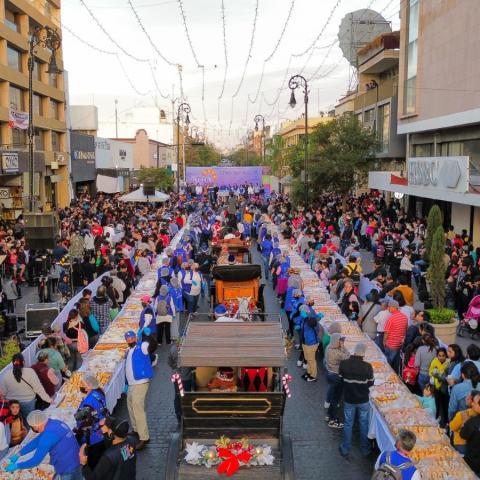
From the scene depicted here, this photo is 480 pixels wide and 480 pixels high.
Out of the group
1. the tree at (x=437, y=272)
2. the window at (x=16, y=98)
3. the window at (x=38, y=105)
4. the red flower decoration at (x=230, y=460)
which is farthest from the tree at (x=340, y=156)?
the red flower decoration at (x=230, y=460)

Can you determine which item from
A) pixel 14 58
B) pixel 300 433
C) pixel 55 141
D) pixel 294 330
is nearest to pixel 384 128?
pixel 55 141

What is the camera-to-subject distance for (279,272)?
17.5 meters

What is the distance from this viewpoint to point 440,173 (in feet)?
80.3

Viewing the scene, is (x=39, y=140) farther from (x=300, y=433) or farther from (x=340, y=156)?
(x=300, y=433)

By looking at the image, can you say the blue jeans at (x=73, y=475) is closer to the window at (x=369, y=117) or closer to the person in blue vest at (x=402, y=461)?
the person in blue vest at (x=402, y=461)

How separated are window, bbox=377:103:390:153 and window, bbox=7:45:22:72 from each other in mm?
23653

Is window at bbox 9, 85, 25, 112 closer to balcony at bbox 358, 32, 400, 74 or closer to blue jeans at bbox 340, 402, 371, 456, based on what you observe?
balcony at bbox 358, 32, 400, 74

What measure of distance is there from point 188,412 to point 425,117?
26678 mm

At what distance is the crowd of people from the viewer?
774 cm

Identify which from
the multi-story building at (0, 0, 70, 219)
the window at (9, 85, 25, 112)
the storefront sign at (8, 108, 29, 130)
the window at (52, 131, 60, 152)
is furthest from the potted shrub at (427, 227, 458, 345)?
the window at (52, 131, 60, 152)

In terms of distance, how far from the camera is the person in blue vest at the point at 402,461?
615cm

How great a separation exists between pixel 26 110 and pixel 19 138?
2857mm

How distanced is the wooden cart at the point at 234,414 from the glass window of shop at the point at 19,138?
3107 centimetres

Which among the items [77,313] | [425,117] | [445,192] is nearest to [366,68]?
[425,117]
